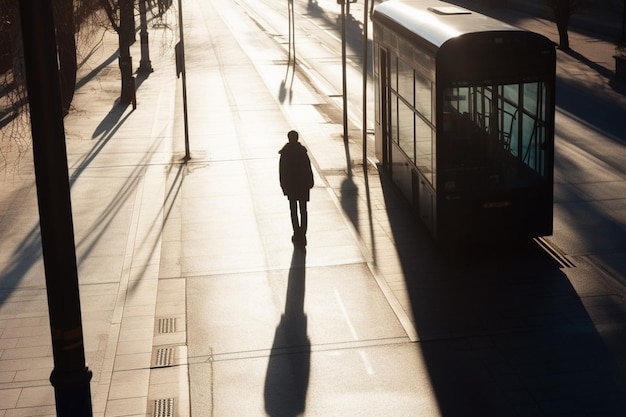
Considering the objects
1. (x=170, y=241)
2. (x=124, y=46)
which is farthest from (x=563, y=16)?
(x=170, y=241)

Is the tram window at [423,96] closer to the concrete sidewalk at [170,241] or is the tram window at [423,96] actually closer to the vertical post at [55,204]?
→ the concrete sidewalk at [170,241]

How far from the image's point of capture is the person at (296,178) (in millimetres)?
16812

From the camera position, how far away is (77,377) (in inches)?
296

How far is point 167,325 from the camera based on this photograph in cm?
1394

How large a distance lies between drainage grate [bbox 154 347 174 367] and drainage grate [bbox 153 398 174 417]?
1.02 meters

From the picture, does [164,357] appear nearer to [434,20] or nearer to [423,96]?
[423,96]

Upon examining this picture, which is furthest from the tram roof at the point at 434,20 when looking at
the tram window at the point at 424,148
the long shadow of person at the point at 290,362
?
the long shadow of person at the point at 290,362

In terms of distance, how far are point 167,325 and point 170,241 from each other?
3.92 metres

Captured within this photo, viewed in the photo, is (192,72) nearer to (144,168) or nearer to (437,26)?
(144,168)

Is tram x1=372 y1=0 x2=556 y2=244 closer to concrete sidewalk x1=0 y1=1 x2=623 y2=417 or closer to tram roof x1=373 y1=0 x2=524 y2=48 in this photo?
tram roof x1=373 y1=0 x2=524 y2=48

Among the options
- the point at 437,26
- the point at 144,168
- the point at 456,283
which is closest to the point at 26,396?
the point at 456,283

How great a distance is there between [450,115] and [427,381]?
4987 mm

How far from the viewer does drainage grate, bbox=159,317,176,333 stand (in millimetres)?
13734

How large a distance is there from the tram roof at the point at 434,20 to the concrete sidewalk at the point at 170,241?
3.26m
